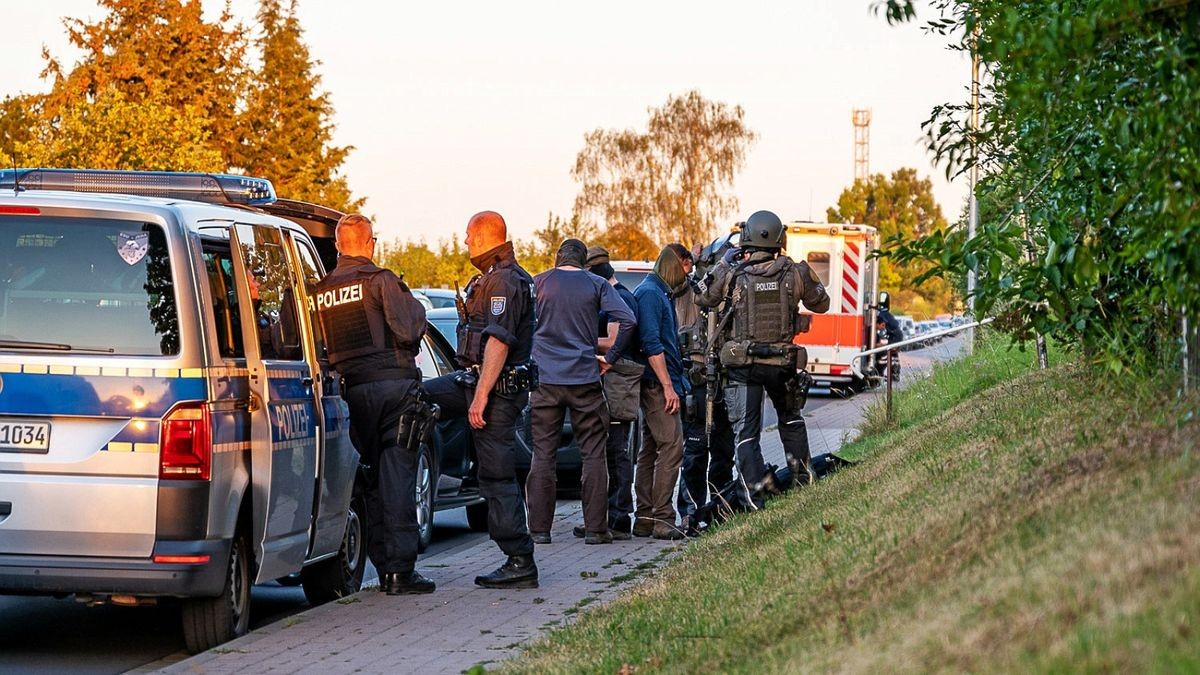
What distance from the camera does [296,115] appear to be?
208 ft

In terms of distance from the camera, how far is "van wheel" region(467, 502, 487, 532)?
1312 cm

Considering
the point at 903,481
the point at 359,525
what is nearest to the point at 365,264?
the point at 359,525

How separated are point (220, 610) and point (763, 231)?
17.5 ft

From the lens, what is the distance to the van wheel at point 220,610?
7.40 m

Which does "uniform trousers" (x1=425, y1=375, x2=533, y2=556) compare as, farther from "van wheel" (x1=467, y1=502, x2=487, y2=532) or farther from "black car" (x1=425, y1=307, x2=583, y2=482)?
"van wheel" (x1=467, y1=502, x2=487, y2=532)

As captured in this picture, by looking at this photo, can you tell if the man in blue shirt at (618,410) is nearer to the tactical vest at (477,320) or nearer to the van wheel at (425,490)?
the van wheel at (425,490)

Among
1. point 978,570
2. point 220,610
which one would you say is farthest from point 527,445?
point 978,570

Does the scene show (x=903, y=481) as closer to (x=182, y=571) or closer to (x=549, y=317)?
(x=549, y=317)

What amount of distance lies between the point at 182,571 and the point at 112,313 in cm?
110

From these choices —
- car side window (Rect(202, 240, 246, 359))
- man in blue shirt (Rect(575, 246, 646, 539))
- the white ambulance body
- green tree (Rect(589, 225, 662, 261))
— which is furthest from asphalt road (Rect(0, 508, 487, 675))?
green tree (Rect(589, 225, 662, 261))

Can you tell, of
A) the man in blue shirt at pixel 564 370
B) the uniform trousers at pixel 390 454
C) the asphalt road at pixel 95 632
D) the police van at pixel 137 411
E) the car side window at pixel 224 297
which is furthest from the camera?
the man in blue shirt at pixel 564 370

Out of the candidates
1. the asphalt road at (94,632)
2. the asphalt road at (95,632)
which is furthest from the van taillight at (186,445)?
the asphalt road at (94,632)

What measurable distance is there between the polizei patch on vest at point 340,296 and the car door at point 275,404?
0.27 m

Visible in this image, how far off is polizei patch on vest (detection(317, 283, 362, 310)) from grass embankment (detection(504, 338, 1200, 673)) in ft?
6.67
